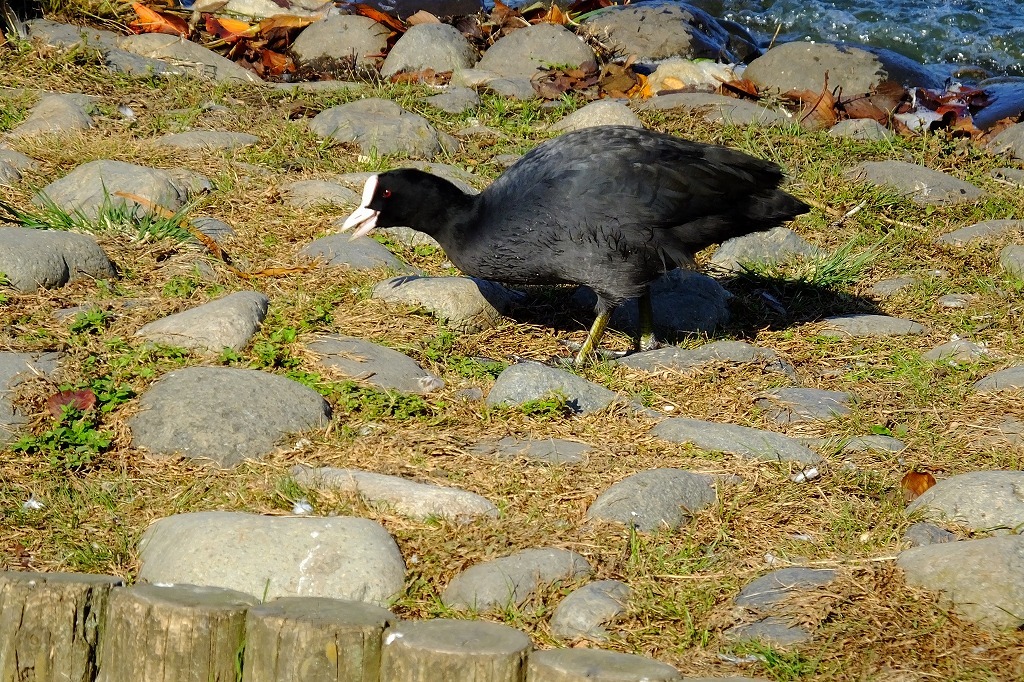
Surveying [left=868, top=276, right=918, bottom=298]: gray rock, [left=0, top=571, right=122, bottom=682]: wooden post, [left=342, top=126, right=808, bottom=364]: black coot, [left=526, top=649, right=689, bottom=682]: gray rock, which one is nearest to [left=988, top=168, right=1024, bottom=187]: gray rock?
[left=868, top=276, right=918, bottom=298]: gray rock

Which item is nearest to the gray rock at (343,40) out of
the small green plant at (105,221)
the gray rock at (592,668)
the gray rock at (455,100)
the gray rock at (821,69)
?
the gray rock at (455,100)

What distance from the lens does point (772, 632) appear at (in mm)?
3350

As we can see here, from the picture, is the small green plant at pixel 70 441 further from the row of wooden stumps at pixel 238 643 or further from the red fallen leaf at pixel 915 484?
the red fallen leaf at pixel 915 484

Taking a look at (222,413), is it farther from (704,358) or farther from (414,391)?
(704,358)

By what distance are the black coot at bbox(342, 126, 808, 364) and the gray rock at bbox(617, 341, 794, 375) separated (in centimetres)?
28

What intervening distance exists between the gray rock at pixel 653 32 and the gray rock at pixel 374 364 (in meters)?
5.80

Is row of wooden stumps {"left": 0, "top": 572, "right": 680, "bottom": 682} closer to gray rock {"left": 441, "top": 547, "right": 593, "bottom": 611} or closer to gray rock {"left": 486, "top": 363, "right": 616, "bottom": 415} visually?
gray rock {"left": 441, "top": 547, "right": 593, "bottom": 611}

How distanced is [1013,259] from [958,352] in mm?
1378

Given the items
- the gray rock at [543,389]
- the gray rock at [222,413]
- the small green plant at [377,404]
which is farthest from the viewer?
the gray rock at [543,389]

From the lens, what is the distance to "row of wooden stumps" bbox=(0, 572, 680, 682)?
8.43 ft

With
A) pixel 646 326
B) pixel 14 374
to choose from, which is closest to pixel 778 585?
pixel 646 326

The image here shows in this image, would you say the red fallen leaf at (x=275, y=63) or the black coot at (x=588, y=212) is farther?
the red fallen leaf at (x=275, y=63)

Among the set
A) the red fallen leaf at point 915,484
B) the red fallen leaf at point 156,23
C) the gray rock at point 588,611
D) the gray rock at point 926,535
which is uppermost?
the gray rock at point 926,535

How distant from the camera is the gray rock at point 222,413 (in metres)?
4.34
